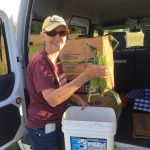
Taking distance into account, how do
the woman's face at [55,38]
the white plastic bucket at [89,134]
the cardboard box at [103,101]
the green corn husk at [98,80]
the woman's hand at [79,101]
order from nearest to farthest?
the white plastic bucket at [89,134]
the woman's face at [55,38]
the green corn husk at [98,80]
the woman's hand at [79,101]
the cardboard box at [103,101]

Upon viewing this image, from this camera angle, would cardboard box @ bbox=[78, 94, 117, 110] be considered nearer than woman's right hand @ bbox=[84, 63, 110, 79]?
No

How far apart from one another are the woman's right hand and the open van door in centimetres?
63

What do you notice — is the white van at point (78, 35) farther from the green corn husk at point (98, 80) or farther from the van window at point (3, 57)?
the green corn husk at point (98, 80)

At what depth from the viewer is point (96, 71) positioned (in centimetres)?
215

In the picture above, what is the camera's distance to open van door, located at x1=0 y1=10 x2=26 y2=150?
2.40m

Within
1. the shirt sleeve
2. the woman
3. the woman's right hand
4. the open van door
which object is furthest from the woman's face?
the open van door

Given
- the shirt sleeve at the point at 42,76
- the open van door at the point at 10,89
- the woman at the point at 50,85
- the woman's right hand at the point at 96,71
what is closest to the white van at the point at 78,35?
the open van door at the point at 10,89

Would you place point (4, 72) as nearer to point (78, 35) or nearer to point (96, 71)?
point (96, 71)

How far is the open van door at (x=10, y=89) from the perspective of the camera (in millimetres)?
2398

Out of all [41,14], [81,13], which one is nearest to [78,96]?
[41,14]

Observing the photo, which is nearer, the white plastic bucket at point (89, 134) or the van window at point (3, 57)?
the white plastic bucket at point (89, 134)

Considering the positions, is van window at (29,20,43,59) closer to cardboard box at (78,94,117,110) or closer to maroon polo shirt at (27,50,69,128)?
maroon polo shirt at (27,50,69,128)

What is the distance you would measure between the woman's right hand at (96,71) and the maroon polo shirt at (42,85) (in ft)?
0.76

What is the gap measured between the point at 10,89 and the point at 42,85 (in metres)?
0.45
